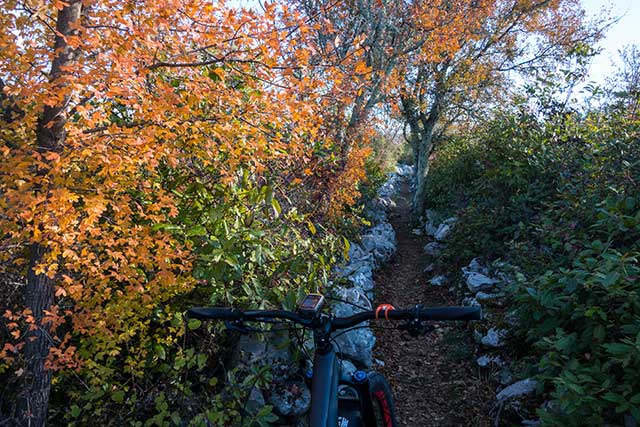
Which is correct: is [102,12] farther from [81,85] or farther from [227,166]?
[227,166]

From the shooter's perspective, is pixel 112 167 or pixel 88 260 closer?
pixel 112 167

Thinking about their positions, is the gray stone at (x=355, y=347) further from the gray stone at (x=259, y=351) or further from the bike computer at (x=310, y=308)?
the bike computer at (x=310, y=308)

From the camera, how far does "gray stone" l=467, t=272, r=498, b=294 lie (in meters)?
6.16

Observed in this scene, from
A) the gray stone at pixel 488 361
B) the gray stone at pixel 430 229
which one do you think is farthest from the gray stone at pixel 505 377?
the gray stone at pixel 430 229

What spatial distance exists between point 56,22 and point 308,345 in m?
3.42

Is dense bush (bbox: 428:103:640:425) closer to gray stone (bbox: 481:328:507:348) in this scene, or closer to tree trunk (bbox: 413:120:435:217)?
gray stone (bbox: 481:328:507:348)

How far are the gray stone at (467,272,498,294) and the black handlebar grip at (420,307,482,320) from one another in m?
4.96

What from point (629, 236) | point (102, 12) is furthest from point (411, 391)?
point (102, 12)

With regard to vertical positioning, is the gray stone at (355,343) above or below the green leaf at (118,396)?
above

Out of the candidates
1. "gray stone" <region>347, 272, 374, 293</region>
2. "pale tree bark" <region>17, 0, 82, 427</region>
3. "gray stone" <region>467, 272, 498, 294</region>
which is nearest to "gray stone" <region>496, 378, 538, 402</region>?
"gray stone" <region>467, 272, 498, 294</region>

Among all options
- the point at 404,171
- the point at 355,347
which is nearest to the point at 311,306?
the point at 355,347

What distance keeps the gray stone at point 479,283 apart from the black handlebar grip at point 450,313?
496cm

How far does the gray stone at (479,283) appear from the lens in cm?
616

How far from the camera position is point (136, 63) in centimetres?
247
